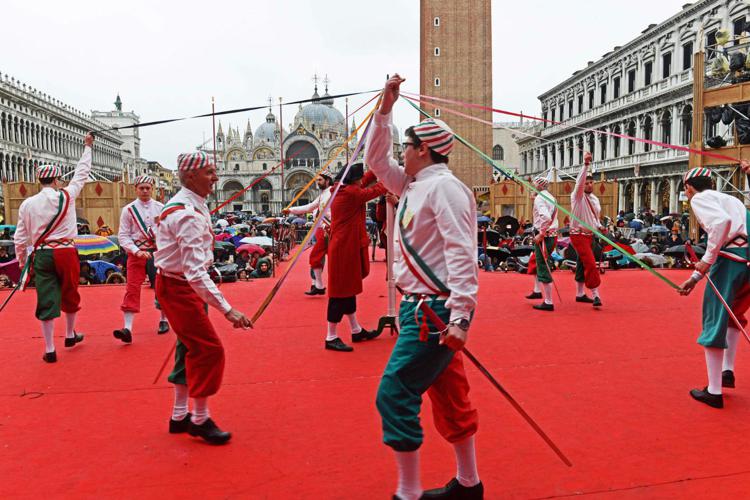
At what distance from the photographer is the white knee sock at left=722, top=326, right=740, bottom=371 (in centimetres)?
418

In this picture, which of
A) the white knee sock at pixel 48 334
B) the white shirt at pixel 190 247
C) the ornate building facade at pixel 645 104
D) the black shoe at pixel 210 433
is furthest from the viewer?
the ornate building facade at pixel 645 104

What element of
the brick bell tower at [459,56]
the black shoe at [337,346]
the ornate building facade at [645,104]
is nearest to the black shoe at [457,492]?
the black shoe at [337,346]

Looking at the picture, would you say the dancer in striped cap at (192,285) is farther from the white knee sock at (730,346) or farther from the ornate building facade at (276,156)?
the ornate building facade at (276,156)

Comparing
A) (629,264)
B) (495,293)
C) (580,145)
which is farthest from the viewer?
(580,145)

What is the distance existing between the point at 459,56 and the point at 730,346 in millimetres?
42473

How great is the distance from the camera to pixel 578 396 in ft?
13.4

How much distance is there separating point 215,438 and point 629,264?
36.1ft

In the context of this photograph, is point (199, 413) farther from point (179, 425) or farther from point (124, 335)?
point (124, 335)

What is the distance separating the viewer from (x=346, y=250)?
564cm

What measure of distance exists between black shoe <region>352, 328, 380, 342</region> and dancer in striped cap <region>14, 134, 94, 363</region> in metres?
2.84

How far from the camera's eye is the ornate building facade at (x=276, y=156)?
3278 inches

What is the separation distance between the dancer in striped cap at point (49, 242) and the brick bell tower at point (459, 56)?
39254mm

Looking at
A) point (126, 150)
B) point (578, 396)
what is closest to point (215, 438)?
point (578, 396)

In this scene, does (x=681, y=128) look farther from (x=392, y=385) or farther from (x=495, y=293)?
(x=392, y=385)
